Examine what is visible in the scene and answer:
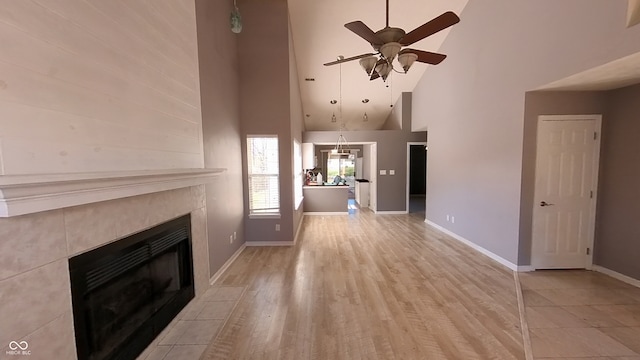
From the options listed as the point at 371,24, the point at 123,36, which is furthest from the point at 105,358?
the point at 371,24

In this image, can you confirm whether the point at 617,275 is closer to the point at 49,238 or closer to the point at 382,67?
the point at 382,67

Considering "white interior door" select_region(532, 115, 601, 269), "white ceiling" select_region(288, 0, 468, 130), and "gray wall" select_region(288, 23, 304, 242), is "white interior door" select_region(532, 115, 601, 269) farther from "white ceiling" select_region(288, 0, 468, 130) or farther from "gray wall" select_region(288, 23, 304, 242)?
"gray wall" select_region(288, 23, 304, 242)

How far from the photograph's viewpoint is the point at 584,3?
103 inches

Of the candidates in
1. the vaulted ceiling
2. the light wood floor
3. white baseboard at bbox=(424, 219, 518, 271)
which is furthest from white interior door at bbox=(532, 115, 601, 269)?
the light wood floor

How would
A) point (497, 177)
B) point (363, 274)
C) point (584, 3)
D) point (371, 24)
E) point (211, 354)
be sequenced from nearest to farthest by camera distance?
point (211, 354)
point (584, 3)
point (363, 274)
point (497, 177)
point (371, 24)

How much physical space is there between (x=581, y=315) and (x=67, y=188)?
172 inches

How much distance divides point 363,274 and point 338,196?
399 cm

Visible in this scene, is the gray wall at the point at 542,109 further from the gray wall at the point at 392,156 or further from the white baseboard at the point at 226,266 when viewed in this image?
the white baseboard at the point at 226,266

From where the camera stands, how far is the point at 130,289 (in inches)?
78.2

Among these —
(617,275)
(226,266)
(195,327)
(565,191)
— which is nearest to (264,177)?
(226,266)

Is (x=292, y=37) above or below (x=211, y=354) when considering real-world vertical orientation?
above

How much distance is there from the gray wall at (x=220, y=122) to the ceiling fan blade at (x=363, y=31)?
1.87m

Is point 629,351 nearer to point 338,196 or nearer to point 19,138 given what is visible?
point 19,138

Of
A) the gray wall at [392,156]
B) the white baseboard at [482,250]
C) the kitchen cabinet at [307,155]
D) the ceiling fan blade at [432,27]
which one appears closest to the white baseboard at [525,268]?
the white baseboard at [482,250]
